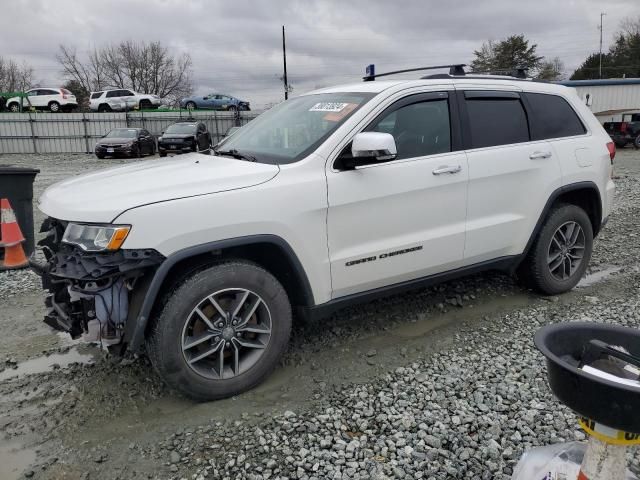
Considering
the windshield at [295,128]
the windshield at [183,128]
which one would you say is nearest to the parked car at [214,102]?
the windshield at [183,128]

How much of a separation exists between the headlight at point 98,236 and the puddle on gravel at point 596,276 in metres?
4.29

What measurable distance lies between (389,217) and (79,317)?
202 cm

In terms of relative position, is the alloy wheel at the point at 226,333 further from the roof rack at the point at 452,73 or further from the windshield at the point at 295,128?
the roof rack at the point at 452,73

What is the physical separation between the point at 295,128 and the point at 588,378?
8.92 feet

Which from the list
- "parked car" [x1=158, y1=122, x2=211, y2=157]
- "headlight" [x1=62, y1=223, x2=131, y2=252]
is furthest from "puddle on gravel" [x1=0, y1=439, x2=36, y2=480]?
"parked car" [x1=158, y1=122, x2=211, y2=157]

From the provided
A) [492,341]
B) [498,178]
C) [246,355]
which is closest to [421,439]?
[246,355]

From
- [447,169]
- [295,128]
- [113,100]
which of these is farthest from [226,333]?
[113,100]

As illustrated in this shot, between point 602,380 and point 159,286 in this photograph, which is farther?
point 159,286

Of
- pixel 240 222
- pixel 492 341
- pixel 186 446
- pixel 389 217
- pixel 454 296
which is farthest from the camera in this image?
pixel 454 296

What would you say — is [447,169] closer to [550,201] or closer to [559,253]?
[550,201]

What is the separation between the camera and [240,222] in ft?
9.58

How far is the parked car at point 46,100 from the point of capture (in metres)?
Answer: 32.5

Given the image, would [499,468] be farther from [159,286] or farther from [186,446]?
[159,286]

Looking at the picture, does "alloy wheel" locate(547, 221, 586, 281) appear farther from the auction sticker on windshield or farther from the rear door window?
the auction sticker on windshield
